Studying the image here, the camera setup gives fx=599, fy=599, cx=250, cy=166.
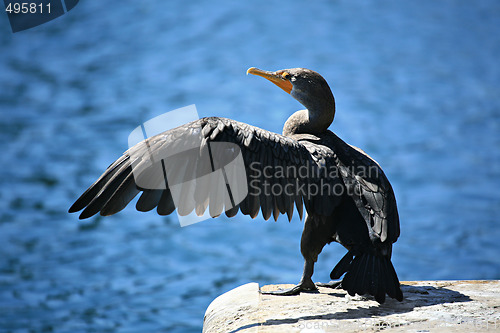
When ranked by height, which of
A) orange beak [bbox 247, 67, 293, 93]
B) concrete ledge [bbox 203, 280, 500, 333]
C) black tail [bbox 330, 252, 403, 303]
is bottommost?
concrete ledge [bbox 203, 280, 500, 333]

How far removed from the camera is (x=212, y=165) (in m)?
2.65

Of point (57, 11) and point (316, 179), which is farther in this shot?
point (57, 11)

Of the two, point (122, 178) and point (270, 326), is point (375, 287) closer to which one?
point (270, 326)

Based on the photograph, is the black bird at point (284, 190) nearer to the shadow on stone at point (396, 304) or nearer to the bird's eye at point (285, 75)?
the shadow on stone at point (396, 304)

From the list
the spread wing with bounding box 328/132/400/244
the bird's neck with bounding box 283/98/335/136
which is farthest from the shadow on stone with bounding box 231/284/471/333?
the bird's neck with bounding box 283/98/335/136

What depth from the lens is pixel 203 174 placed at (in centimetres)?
266

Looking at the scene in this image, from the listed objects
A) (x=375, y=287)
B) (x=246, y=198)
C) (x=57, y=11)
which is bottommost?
(x=375, y=287)

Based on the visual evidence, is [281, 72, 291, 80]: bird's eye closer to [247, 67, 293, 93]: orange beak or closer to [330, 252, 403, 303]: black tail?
[247, 67, 293, 93]: orange beak

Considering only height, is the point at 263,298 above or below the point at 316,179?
below

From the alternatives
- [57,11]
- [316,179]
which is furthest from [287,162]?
[57,11]

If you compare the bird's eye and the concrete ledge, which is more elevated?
the bird's eye

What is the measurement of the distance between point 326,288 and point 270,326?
28.4 inches

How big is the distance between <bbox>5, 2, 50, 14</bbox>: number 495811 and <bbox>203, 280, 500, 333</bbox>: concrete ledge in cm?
873

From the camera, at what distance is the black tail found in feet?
8.54
